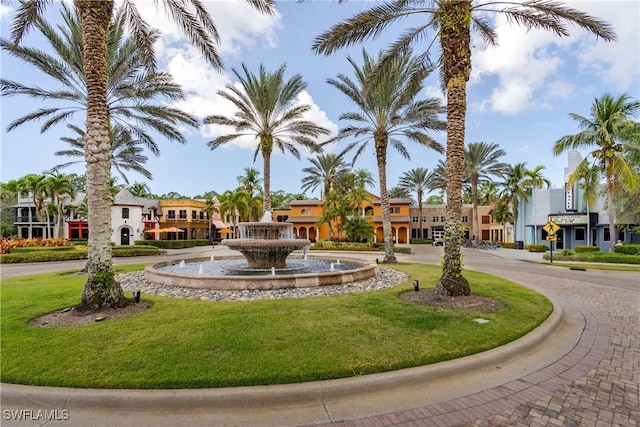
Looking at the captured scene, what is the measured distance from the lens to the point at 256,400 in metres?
3.89

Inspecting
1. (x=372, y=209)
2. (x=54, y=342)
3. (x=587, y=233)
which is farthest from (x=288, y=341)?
(x=372, y=209)

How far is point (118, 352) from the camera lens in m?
4.96

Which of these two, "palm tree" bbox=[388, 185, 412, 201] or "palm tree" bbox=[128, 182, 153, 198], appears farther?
"palm tree" bbox=[128, 182, 153, 198]

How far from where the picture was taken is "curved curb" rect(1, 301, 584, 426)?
144 inches

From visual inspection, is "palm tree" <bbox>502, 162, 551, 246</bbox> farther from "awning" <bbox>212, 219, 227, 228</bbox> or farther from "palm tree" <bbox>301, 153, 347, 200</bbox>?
"awning" <bbox>212, 219, 227, 228</bbox>

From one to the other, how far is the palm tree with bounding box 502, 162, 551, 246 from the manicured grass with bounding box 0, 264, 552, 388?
119ft

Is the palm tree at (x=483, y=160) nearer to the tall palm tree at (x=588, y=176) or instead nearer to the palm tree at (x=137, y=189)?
the tall palm tree at (x=588, y=176)

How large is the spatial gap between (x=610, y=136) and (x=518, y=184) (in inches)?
732

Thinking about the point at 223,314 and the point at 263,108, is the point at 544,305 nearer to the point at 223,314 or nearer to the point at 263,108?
the point at 223,314

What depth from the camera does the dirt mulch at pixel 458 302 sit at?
788 cm

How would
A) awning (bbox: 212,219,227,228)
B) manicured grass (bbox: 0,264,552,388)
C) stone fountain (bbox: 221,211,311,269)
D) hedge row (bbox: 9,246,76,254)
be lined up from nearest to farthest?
manicured grass (bbox: 0,264,552,388) → stone fountain (bbox: 221,211,311,269) → hedge row (bbox: 9,246,76,254) → awning (bbox: 212,219,227,228)

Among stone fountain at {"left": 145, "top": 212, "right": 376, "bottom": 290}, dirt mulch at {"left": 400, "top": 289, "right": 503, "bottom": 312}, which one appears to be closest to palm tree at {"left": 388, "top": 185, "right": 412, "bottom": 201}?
stone fountain at {"left": 145, "top": 212, "right": 376, "bottom": 290}

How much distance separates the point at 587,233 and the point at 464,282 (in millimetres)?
33064

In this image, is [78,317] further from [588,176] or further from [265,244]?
[588,176]
